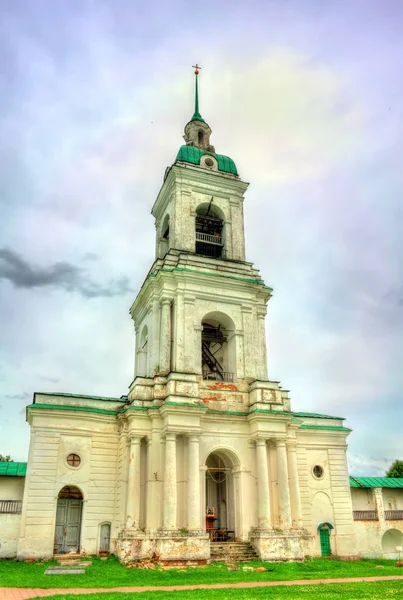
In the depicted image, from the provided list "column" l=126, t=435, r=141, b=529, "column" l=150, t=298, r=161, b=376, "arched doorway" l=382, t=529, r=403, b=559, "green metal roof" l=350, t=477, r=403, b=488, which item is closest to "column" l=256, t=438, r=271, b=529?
"column" l=126, t=435, r=141, b=529

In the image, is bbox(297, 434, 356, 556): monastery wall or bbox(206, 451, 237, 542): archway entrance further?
bbox(297, 434, 356, 556): monastery wall

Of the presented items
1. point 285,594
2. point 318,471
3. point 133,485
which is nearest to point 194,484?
point 133,485

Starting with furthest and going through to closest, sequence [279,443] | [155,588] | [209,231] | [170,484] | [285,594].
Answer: [209,231] → [279,443] → [170,484] → [155,588] → [285,594]

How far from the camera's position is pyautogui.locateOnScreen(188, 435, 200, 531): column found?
71.8 ft

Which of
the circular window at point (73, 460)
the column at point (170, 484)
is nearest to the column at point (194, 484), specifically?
the column at point (170, 484)

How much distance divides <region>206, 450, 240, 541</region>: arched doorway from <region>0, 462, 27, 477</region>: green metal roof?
9.47m

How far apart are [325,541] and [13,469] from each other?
53.7 feet

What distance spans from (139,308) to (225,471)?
35.5 ft

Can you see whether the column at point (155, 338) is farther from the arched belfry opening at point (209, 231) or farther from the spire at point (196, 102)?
the spire at point (196, 102)

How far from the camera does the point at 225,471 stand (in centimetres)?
2578

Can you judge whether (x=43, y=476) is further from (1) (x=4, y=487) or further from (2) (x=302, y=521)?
(2) (x=302, y=521)

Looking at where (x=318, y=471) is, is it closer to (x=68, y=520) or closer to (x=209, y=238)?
(x=68, y=520)

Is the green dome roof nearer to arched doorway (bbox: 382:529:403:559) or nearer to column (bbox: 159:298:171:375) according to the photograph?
column (bbox: 159:298:171:375)

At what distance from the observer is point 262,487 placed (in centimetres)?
2369
